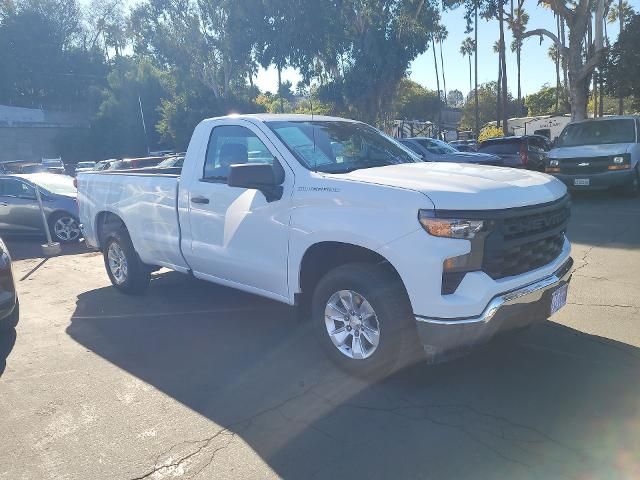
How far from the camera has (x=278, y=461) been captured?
3137mm

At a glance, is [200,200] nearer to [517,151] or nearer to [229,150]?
[229,150]

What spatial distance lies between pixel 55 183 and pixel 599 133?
1239cm

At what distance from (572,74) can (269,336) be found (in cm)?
1848

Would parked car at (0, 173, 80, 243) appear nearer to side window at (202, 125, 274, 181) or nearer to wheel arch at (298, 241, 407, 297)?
side window at (202, 125, 274, 181)

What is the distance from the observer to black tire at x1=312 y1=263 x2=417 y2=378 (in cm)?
367

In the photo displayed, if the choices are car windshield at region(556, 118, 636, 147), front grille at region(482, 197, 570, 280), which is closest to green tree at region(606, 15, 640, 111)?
car windshield at region(556, 118, 636, 147)

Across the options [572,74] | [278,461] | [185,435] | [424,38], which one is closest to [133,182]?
[185,435]

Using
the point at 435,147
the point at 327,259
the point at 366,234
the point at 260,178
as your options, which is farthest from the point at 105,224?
the point at 435,147

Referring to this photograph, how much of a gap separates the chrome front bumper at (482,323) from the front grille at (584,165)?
966 centimetres

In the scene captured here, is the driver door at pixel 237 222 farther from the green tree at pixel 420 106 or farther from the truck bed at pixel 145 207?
the green tree at pixel 420 106

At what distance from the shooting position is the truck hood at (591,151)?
11.9 metres

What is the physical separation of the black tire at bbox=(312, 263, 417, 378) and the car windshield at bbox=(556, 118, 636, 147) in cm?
1099

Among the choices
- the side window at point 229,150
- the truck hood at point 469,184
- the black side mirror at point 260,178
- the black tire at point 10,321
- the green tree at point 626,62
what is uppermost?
the green tree at point 626,62

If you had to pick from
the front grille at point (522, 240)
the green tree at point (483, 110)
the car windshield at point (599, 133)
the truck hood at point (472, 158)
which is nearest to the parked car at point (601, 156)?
the car windshield at point (599, 133)
